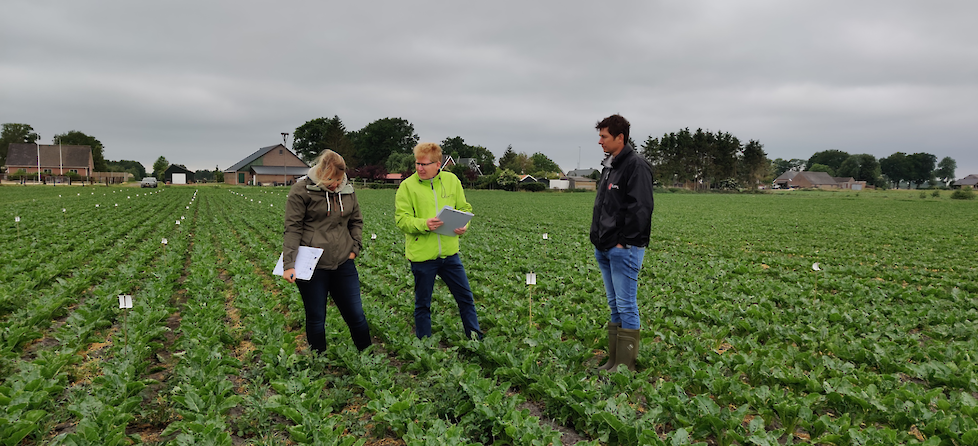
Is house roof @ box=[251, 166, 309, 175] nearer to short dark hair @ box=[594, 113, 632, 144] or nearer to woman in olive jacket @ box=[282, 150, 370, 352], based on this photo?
woman in olive jacket @ box=[282, 150, 370, 352]

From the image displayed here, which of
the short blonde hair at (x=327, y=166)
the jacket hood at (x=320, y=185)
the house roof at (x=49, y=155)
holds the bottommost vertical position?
the jacket hood at (x=320, y=185)

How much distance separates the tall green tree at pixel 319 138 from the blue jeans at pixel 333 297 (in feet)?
260

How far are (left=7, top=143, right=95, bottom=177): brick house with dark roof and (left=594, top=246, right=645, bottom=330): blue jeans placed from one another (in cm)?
8193

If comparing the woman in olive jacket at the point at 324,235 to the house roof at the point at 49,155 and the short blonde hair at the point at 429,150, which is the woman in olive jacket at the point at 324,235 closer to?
the short blonde hair at the point at 429,150

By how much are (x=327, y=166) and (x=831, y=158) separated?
18409cm

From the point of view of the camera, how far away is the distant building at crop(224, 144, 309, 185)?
234 feet

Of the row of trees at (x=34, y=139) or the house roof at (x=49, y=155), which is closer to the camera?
the house roof at (x=49, y=155)

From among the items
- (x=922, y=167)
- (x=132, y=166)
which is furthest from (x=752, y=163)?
(x=132, y=166)

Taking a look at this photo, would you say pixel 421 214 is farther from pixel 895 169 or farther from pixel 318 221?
pixel 895 169

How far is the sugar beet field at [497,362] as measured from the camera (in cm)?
320

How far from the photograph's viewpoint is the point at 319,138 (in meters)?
90.1

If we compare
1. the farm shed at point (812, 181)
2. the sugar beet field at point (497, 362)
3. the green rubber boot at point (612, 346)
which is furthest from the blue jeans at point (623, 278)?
the farm shed at point (812, 181)

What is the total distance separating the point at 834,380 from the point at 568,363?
2.12 meters

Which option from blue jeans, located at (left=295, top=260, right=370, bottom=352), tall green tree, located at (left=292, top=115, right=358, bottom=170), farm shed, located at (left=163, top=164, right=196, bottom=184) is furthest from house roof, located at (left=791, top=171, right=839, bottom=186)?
blue jeans, located at (left=295, top=260, right=370, bottom=352)
